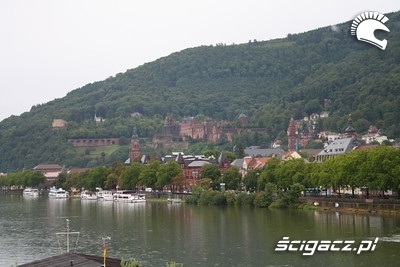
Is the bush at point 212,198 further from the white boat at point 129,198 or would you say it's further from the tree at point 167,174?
the tree at point 167,174

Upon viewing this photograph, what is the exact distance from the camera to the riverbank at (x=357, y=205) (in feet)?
233

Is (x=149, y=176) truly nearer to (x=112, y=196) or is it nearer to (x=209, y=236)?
(x=112, y=196)

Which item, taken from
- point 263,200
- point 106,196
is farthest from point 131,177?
point 263,200

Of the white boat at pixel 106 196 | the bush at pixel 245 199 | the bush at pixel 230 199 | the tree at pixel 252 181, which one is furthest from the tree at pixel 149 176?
the bush at pixel 245 199

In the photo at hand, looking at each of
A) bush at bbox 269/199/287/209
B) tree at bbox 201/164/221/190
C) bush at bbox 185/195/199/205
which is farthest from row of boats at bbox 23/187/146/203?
bush at bbox 269/199/287/209

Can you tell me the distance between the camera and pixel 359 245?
52.6 meters

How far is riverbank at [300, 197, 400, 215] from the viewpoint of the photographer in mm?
71062

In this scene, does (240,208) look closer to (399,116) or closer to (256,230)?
(256,230)

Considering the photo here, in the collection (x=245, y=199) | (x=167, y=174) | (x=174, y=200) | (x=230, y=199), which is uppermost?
(x=167, y=174)

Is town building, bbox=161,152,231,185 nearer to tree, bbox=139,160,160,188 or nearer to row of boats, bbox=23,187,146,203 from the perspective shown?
tree, bbox=139,160,160,188

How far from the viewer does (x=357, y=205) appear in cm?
7562

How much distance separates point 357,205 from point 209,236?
2137 cm

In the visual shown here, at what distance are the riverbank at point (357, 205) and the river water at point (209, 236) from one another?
1.84 metres

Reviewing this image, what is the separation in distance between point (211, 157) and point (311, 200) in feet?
221
